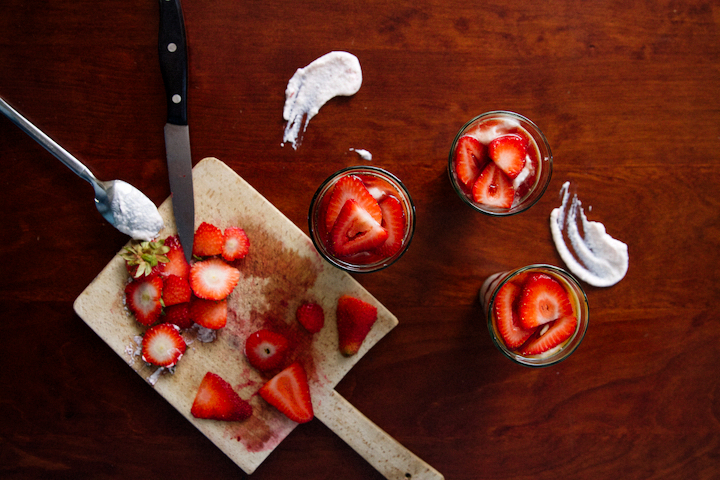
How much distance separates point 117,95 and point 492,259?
1122mm

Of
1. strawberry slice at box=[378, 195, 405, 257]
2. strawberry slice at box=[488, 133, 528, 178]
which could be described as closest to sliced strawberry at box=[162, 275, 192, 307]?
strawberry slice at box=[378, 195, 405, 257]

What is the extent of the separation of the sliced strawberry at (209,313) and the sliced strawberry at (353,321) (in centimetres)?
31

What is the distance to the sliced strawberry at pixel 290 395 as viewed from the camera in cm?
119

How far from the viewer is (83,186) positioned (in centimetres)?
121

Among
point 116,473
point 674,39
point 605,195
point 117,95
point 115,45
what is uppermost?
point 674,39

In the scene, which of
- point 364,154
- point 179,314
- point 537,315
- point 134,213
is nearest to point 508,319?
point 537,315

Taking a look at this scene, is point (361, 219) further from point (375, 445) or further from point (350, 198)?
point (375, 445)

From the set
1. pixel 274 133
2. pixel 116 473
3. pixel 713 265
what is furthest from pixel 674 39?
pixel 116 473

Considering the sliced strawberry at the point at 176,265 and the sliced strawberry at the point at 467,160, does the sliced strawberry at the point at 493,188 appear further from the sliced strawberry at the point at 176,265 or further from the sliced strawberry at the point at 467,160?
the sliced strawberry at the point at 176,265

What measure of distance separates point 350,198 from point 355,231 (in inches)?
3.2

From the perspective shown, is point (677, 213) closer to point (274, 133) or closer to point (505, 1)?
point (505, 1)

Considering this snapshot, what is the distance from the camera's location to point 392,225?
1.08 metres

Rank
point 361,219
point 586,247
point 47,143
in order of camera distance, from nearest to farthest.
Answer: point 361,219, point 47,143, point 586,247

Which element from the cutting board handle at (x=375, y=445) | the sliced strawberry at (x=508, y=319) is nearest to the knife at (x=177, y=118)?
the cutting board handle at (x=375, y=445)
